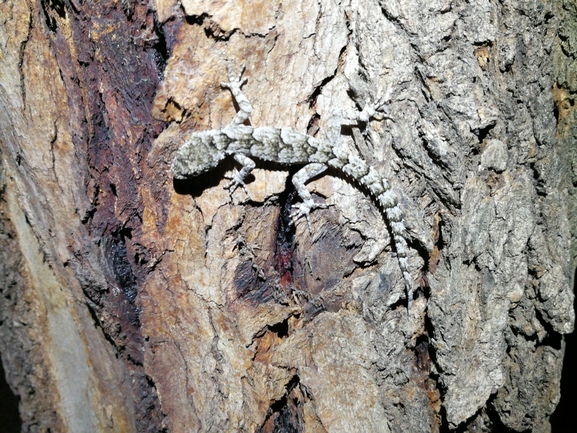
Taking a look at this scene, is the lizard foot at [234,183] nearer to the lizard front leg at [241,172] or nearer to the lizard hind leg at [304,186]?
the lizard front leg at [241,172]

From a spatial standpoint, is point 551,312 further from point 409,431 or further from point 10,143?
point 10,143

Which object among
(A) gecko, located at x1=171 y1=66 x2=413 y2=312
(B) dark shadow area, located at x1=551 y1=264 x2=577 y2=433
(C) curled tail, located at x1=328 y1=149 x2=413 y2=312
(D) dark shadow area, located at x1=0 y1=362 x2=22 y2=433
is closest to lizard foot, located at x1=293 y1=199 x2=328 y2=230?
(A) gecko, located at x1=171 y1=66 x2=413 y2=312

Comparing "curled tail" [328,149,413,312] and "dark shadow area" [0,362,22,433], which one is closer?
"curled tail" [328,149,413,312]

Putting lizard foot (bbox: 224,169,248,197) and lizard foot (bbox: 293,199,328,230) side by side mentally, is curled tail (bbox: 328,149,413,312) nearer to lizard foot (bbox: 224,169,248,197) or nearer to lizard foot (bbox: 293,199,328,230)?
lizard foot (bbox: 293,199,328,230)

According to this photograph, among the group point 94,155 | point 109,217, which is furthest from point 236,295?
point 94,155

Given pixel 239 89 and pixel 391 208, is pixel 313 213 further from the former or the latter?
pixel 239 89

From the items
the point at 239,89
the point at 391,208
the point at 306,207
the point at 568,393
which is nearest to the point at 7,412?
the point at 306,207
